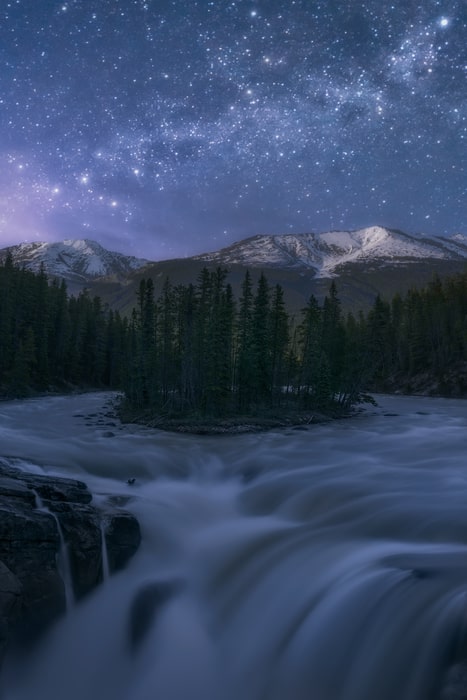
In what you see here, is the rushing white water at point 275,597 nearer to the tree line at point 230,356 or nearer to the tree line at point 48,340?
the tree line at point 230,356

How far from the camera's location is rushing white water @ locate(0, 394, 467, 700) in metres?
6.49

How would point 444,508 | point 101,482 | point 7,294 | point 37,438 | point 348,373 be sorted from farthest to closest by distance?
1. point 7,294
2. point 348,373
3. point 37,438
4. point 101,482
5. point 444,508

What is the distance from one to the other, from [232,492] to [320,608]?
29.5ft

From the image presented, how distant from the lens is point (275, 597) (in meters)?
8.76

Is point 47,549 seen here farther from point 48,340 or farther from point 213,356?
point 48,340

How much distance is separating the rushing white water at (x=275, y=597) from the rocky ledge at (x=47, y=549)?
1.25ft

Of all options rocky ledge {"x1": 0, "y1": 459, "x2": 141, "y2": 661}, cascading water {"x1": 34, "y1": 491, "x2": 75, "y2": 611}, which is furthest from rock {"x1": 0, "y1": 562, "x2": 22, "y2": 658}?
cascading water {"x1": 34, "y1": 491, "x2": 75, "y2": 611}

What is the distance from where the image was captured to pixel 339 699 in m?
6.01

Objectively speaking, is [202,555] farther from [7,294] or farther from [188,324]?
[7,294]

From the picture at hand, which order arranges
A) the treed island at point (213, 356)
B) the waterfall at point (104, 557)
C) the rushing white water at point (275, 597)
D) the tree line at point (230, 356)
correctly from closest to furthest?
the rushing white water at point (275, 597)
the waterfall at point (104, 557)
the treed island at point (213, 356)
the tree line at point (230, 356)

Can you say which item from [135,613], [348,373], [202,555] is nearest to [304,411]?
[348,373]

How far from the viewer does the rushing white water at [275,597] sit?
256 inches

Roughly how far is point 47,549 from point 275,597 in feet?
14.3

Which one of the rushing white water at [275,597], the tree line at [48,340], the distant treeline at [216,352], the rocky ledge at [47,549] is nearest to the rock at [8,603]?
the rocky ledge at [47,549]
